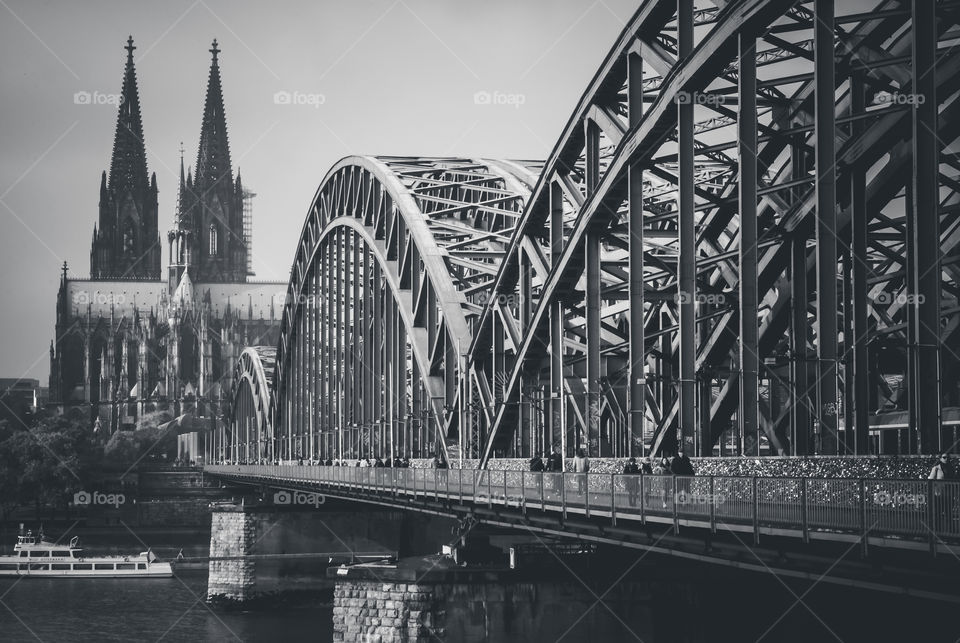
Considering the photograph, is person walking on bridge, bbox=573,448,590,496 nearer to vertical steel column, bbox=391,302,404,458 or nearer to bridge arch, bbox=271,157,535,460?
bridge arch, bbox=271,157,535,460

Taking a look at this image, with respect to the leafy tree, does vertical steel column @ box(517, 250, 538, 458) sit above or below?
above

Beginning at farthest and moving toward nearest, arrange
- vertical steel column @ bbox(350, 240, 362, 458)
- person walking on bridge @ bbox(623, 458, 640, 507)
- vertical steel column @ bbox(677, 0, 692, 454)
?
vertical steel column @ bbox(350, 240, 362, 458), vertical steel column @ bbox(677, 0, 692, 454), person walking on bridge @ bbox(623, 458, 640, 507)

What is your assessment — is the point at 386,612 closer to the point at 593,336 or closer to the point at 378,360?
the point at 593,336

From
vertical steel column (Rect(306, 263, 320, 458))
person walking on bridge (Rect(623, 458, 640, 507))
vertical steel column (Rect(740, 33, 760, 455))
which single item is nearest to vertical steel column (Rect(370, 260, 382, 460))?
vertical steel column (Rect(306, 263, 320, 458))

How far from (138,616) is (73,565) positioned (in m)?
28.5

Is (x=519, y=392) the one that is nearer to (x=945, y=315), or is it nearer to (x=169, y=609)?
(x=945, y=315)

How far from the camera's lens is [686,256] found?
35.0m

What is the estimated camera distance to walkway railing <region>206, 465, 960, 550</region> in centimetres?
1925

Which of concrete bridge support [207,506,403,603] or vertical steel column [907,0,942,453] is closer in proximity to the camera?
vertical steel column [907,0,942,453]

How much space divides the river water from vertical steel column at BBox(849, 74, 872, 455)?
39980 mm

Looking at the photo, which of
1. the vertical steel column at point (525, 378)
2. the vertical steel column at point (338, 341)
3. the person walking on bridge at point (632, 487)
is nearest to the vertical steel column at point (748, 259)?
the person walking on bridge at point (632, 487)

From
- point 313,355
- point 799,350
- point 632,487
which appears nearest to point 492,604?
point 632,487

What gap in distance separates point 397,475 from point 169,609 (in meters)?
33.2

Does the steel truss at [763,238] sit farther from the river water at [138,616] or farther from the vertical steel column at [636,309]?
the river water at [138,616]
